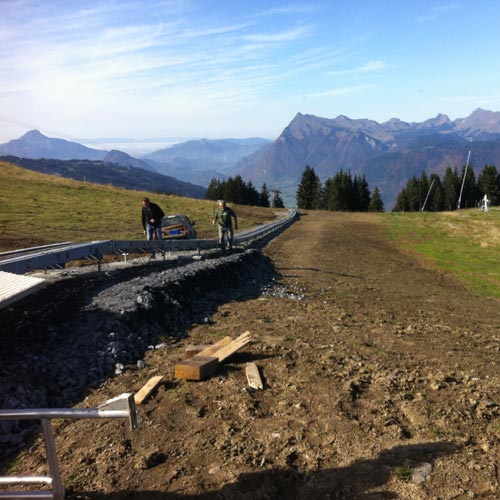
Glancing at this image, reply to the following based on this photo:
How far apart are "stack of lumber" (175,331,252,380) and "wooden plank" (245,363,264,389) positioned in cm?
45

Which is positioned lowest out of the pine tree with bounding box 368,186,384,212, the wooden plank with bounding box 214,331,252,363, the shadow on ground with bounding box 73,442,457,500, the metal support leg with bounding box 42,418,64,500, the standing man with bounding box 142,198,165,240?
the pine tree with bounding box 368,186,384,212

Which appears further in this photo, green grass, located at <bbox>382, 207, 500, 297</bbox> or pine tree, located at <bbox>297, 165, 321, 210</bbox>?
pine tree, located at <bbox>297, 165, 321, 210</bbox>

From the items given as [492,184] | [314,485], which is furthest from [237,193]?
[314,485]

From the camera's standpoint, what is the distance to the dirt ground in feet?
14.7

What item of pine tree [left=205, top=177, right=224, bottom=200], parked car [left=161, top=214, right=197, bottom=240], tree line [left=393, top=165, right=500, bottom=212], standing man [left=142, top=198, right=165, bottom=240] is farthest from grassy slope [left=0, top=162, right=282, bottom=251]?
tree line [left=393, top=165, right=500, bottom=212]

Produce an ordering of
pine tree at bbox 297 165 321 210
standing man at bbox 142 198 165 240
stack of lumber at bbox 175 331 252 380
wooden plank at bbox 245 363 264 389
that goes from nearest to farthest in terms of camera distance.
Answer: wooden plank at bbox 245 363 264 389 → stack of lumber at bbox 175 331 252 380 → standing man at bbox 142 198 165 240 → pine tree at bbox 297 165 321 210

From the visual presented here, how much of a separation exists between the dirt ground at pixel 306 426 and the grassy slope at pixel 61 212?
16.5 metres

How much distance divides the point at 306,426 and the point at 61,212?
106ft

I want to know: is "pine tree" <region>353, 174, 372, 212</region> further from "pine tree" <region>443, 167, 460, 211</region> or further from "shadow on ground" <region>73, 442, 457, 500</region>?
"shadow on ground" <region>73, 442, 457, 500</region>

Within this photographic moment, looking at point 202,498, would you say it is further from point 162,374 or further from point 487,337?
point 487,337

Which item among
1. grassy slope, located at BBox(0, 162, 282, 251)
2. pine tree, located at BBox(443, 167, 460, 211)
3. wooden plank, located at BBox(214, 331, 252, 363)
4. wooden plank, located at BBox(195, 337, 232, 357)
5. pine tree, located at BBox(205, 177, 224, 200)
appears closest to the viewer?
wooden plank, located at BBox(214, 331, 252, 363)

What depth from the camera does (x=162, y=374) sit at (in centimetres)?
688

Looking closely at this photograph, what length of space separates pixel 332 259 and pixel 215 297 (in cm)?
1208

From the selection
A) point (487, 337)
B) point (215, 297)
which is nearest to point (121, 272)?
point (215, 297)
